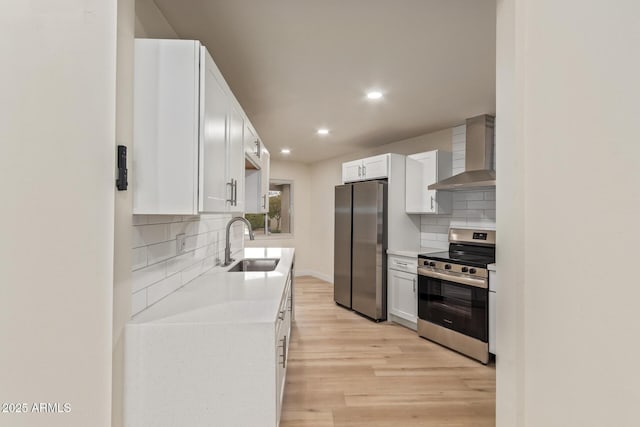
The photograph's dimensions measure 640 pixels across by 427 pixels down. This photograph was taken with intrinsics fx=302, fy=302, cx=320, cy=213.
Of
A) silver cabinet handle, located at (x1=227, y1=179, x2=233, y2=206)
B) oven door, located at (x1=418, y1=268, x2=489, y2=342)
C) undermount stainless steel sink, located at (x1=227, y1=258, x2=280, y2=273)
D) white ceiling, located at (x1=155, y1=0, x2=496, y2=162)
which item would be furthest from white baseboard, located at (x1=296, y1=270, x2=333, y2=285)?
silver cabinet handle, located at (x1=227, y1=179, x2=233, y2=206)

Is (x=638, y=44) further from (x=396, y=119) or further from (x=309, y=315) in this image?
(x=309, y=315)

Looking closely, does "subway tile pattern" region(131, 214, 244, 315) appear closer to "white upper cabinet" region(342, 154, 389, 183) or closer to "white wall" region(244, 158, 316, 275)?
"white upper cabinet" region(342, 154, 389, 183)

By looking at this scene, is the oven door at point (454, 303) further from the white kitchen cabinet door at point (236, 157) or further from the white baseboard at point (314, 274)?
the white baseboard at point (314, 274)

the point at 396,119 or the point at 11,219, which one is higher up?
the point at 396,119

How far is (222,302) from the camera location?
5.02 feet

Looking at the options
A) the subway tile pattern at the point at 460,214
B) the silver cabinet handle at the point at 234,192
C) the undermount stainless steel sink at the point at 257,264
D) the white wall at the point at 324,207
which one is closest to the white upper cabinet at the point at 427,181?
the subway tile pattern at the point at 460,214

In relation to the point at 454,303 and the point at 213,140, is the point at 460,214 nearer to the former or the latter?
the point at 454,303

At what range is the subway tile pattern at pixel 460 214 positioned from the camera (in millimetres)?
3477

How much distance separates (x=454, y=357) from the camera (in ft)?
9.95

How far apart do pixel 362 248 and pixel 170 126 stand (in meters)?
3.29

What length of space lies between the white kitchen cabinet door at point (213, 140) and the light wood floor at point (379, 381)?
1.58 m

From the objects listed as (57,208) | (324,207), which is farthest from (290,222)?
(57,208)

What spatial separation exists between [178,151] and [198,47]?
0.47 meters

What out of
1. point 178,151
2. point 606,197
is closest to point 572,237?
point 606,197
